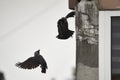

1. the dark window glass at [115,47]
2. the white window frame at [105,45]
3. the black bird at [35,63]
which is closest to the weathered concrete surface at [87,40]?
the white window frame at [105,45]

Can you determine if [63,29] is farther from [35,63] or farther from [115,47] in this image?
[115,47]

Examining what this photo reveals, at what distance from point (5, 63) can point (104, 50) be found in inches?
43.8

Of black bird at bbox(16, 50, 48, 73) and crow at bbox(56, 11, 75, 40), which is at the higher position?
crow at bbox(56, 11, 75, 40)

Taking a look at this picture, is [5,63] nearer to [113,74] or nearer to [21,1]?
[21,1]

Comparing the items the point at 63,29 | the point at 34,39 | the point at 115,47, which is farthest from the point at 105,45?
the point at 34,39

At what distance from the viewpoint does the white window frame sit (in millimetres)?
3102

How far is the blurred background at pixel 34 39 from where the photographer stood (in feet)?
10.5

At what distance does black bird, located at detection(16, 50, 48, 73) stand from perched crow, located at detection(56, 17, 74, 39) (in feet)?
1.01

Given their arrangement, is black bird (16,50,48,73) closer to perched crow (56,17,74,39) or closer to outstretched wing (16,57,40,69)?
outstretched wing (16,57,40,69)

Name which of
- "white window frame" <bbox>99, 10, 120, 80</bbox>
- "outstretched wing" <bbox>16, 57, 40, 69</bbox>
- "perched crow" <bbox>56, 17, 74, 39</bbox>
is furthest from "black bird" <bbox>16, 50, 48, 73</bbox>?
"white window frame" <bbox>99, 10, 120, 80</bbox>

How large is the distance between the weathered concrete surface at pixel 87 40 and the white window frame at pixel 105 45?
5cm

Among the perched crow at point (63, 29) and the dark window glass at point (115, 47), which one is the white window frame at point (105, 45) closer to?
the dark window glass at point (115, 47)

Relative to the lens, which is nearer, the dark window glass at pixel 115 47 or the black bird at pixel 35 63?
the dark window glass at pixel 115 47

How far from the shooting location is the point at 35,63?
10.7 feet
